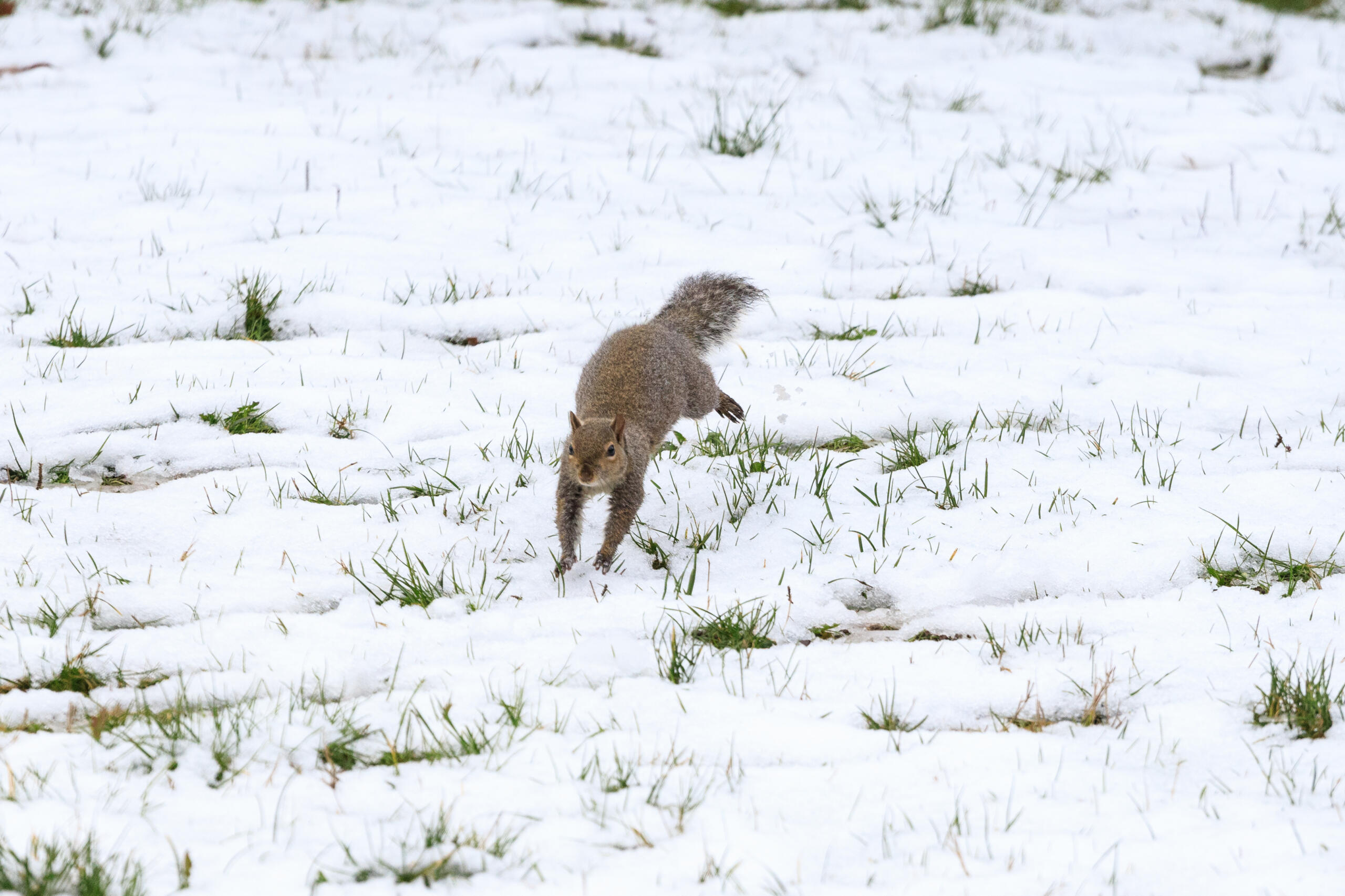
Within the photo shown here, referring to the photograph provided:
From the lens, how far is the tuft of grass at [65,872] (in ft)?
7.39

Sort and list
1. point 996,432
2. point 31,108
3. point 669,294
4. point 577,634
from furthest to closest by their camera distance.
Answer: point 31,108 → point 669,294 → point 996,432 → point 577,634

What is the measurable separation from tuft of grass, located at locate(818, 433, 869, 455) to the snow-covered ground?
72mm

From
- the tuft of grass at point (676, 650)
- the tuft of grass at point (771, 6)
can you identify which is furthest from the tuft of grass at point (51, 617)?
the tuft of grass at point (771, 6)

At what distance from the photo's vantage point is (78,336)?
5.18 m

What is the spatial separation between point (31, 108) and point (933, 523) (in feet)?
23.0

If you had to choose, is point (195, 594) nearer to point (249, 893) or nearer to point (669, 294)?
point (249, 893)

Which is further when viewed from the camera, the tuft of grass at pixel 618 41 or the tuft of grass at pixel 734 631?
the tuft of grass at pixel 618 41

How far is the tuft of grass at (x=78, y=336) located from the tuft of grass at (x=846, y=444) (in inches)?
133

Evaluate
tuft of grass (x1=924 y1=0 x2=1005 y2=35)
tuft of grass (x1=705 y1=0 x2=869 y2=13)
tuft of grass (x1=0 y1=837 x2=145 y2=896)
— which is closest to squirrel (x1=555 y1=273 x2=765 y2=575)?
tuft of grass (x1=0 y1=837 x2=145 y2=896)

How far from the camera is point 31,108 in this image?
7.74 m

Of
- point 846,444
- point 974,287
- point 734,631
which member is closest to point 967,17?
point 974,287

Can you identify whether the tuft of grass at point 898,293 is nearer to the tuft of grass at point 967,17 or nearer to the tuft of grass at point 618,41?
the tuft of grass at point 618,41

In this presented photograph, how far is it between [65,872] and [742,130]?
7111 millimetres

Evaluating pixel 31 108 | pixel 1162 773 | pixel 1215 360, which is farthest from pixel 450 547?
pixel 31 108
